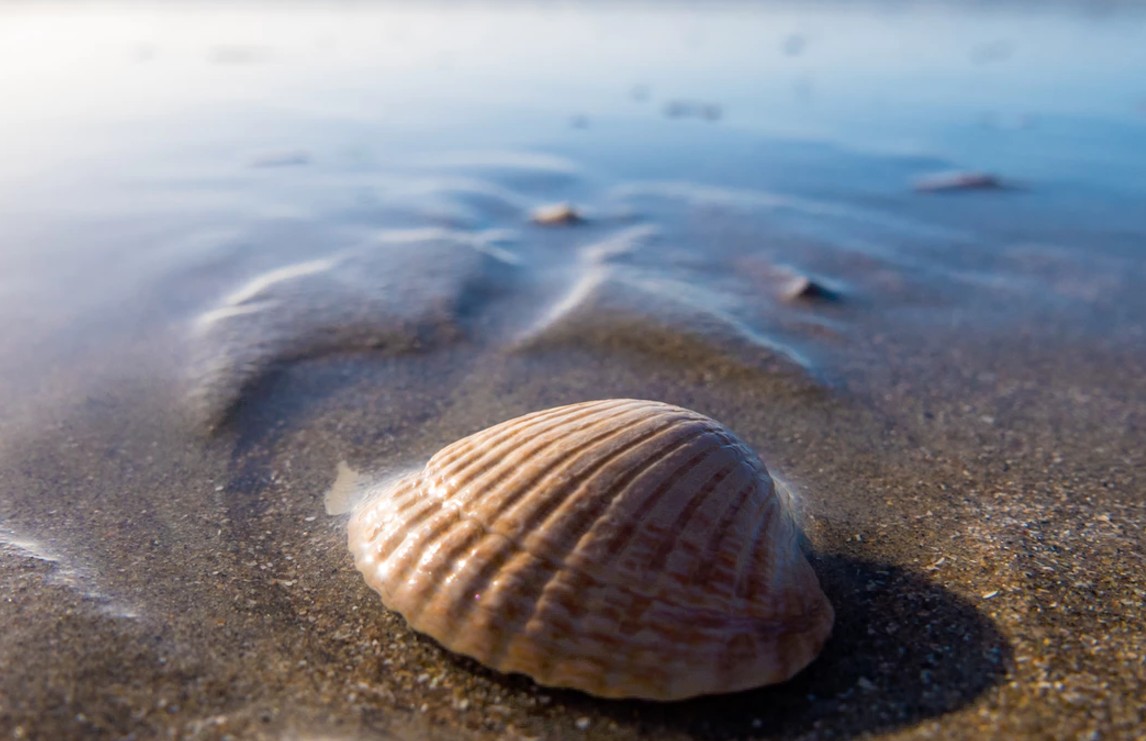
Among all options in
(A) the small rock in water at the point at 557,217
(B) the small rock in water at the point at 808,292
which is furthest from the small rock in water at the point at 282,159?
(B) the small rock in water at the point at 808,292

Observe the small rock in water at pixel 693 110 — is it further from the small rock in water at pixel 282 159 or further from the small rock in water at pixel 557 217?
the small rock in water at pixel 282 159

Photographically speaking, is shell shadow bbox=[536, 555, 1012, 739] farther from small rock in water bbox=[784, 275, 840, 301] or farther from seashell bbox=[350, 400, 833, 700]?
small rock in water bbox=[784, 275, 840, 301]

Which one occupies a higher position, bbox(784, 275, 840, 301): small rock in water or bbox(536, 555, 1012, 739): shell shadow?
bbox(784, 275, 840, 301): small rock in water

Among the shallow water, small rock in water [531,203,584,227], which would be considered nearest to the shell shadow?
the shallow water

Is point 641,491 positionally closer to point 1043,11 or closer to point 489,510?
point 489,510

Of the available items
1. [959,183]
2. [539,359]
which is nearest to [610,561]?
[539,359]

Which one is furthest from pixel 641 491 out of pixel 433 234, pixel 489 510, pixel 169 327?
pixel 433 234
